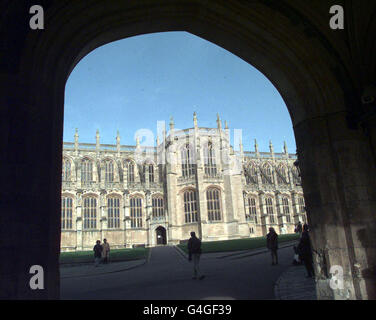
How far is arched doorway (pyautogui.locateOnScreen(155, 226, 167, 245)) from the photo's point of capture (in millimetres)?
37094

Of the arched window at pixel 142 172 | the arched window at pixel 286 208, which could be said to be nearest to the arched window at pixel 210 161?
the arched window at pixel 142 172

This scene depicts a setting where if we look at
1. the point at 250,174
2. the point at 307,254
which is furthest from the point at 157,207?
the point at 307,254

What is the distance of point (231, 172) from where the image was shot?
3675 cm

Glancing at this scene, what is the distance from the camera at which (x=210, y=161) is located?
37.5 metres

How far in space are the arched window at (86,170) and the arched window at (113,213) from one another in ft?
13.9

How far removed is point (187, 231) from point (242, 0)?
32.2 metres

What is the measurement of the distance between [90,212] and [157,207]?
8421 millimetres

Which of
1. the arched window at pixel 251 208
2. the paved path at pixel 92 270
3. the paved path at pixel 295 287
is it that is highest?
the arched window at pixel 251 208

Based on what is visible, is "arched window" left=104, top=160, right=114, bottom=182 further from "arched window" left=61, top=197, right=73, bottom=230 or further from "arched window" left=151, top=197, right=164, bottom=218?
"arched window" left=151, top=197, right=164, bottom=218

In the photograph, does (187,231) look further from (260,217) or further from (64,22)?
(64,22)

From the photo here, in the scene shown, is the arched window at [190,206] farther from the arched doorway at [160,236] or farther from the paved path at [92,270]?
the paved path at [92,270]

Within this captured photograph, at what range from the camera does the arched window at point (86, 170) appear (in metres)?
38.6

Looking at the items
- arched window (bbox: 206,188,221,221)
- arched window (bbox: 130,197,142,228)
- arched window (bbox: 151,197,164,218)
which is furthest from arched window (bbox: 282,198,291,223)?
arched window (bbox: 130,197,142,228)

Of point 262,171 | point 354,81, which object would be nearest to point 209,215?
point 262,171
